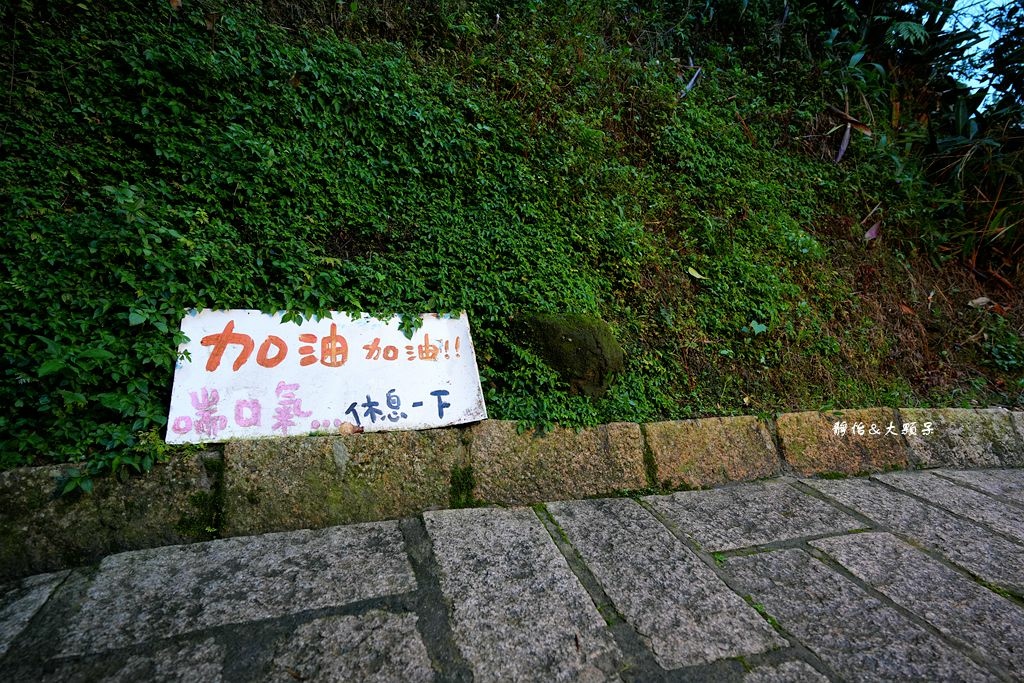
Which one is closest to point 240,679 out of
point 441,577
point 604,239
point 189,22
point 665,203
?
point 441,577

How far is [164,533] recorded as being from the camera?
166 cm

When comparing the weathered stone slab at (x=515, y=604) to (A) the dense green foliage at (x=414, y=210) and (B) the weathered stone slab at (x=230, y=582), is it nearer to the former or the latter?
(B) the weathered stone slab at (x=230, y=582)

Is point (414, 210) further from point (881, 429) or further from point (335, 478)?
point (881, 429)

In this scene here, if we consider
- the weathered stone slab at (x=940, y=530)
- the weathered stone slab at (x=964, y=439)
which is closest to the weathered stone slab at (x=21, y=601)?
the weathered stone slab at (x=940, y=530)

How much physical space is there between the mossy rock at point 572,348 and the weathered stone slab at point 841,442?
1.22 m

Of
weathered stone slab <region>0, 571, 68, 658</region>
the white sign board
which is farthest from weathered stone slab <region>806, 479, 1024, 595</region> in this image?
weathered stone slab <region>0, 571, 68, 658</region>

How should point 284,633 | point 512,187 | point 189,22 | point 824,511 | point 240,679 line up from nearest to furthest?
point 240,679
point 284,633
point 824,511
point 189,22
point 512,187

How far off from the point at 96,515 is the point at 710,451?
2.71 meters

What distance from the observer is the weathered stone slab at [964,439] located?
310 centimetres

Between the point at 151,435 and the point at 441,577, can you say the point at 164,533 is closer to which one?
the point at 151,435

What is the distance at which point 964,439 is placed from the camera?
128 inches

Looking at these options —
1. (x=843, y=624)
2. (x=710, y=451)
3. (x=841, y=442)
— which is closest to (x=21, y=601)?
(x=843, y=624)

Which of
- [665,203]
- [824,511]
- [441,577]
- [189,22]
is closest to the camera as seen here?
[441,577]

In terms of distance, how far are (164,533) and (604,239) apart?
105 inches
